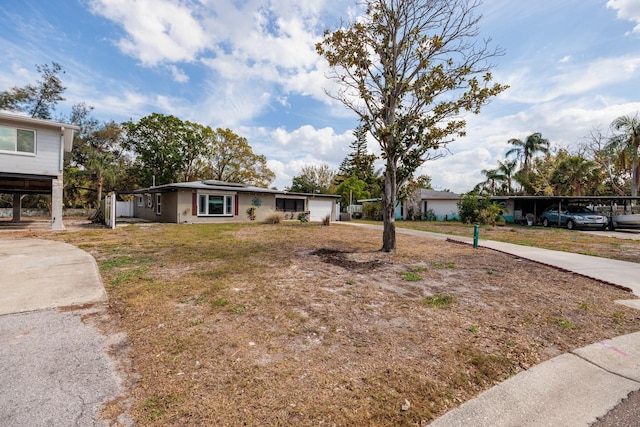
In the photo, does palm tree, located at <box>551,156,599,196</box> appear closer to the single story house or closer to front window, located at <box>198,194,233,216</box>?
the single story house

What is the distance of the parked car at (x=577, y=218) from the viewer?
18984mm

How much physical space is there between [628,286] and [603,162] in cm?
2940

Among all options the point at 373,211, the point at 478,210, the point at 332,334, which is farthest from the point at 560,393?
the point at 373,211

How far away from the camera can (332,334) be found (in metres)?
3.42

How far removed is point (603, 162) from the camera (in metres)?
26.5

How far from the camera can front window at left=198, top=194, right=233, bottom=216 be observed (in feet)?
64.2

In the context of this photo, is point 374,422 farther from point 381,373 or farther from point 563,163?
point 563,163

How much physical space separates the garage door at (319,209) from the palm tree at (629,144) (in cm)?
2345

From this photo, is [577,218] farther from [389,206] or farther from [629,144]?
[389,206]

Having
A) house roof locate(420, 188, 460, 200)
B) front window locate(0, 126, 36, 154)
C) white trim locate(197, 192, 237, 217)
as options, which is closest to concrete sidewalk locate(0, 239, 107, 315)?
front window locate(0, 126, 36, 154)

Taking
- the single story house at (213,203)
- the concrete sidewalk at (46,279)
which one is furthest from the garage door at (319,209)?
the concrete sidewalk at (46,279)

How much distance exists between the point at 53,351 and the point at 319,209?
23713 mm

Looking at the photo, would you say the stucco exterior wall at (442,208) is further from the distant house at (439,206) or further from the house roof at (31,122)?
the house roof at (31,122)

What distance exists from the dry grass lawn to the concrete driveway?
19 cm
